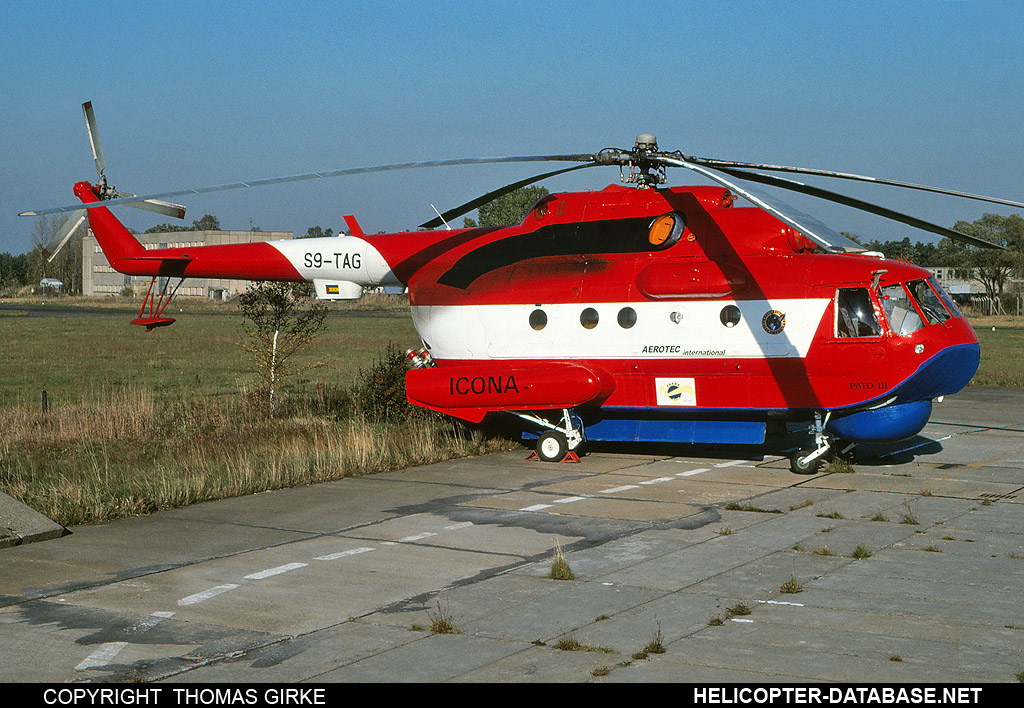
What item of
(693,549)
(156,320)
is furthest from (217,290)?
(693,549)

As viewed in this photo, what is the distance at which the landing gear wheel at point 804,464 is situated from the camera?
15039mm

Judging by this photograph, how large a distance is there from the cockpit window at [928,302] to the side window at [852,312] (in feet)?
2.26

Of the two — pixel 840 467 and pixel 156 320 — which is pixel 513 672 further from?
pixel 156 320

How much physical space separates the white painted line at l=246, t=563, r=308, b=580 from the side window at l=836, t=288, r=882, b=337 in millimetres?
8535

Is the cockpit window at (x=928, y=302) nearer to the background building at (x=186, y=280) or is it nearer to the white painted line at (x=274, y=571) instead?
the white painted line at (x=274, y=571)

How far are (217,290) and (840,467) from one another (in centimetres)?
11065

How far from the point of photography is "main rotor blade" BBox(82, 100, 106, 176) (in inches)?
702

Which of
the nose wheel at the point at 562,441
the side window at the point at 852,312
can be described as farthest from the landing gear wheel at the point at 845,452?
the nose wheel at the point at 562,441

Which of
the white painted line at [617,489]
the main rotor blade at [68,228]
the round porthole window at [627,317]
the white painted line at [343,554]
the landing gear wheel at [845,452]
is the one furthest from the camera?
the main rotor blade at [68,228]

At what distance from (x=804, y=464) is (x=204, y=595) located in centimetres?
946

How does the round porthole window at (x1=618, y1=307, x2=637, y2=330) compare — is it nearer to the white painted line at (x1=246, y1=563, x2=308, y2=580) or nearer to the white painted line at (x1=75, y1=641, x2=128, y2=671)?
the white painted line at (x1=246, y1=563, x2=308, y2=580)

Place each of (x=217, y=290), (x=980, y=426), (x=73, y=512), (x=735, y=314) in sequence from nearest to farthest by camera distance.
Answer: (x=73, y=512) → (x=735, y=314) → (x=980, y=426) → (x=217, y=290)

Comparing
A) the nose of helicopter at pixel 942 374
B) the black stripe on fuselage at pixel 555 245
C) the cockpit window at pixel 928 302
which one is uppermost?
the black stripe on fuselage at pixel 555 245
